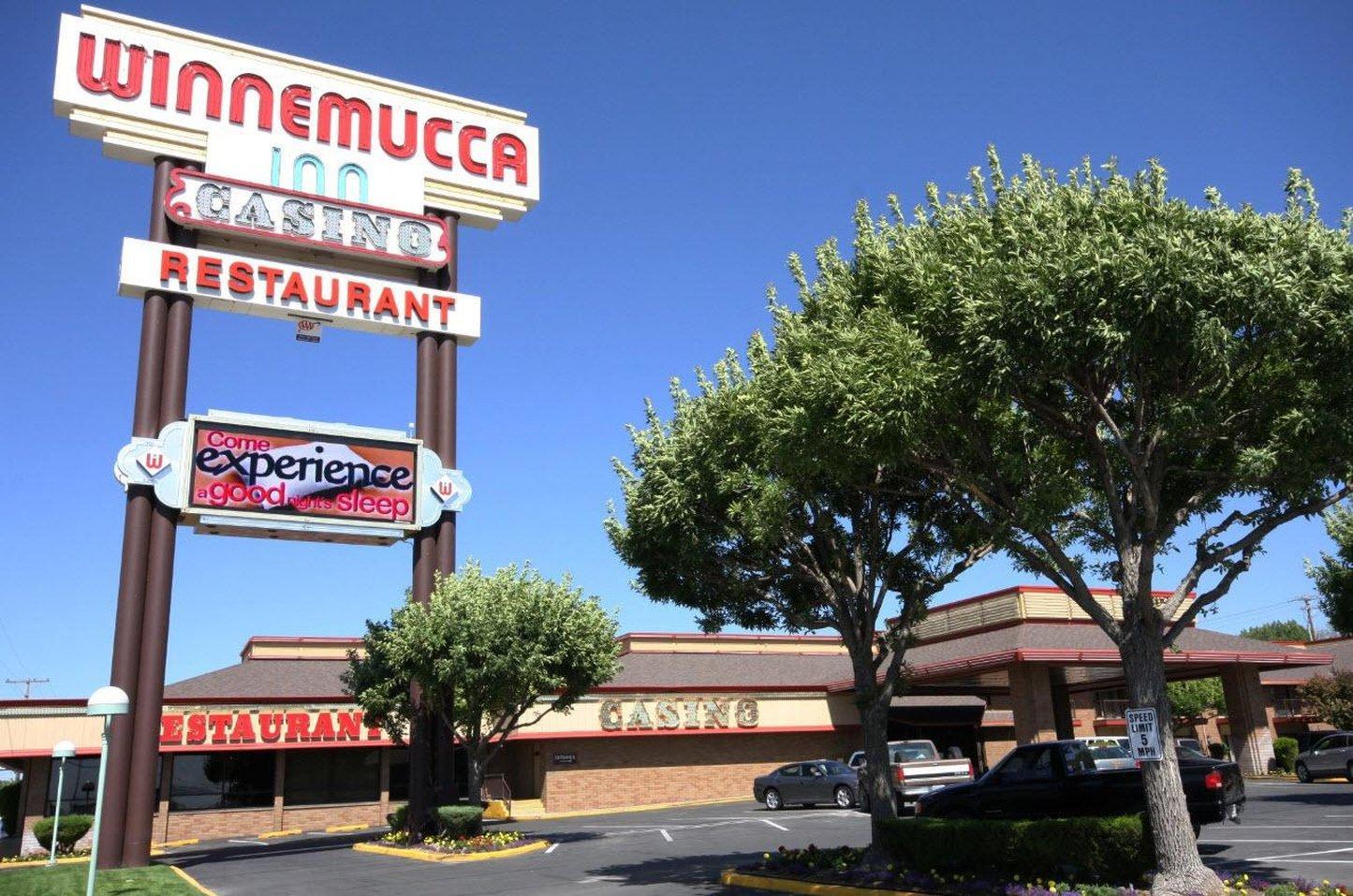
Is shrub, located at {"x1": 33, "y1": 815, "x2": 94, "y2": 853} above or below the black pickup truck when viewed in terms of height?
below

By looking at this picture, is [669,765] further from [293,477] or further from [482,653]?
[293,477]

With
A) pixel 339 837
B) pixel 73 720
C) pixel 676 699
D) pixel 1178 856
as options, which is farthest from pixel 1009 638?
pixel 73 720

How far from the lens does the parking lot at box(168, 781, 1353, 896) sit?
1683 centimetres

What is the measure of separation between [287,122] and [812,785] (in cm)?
2441

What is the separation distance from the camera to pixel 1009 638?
35594 mm

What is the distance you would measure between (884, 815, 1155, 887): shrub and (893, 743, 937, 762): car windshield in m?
13.7

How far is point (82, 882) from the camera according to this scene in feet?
65.6

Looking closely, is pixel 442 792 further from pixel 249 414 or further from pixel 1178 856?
pixel 1178 856

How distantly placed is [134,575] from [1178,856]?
70.7ft

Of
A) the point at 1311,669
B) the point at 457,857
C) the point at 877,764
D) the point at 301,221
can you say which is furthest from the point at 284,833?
the point at 1311,669

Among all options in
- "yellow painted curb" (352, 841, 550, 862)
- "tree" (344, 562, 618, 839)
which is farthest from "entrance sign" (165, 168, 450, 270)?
"yellow painted curb" (352, 841, 550, 862)

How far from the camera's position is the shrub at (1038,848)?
1332 centimetres

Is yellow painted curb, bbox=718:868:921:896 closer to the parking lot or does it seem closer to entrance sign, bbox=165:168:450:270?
the parking lot

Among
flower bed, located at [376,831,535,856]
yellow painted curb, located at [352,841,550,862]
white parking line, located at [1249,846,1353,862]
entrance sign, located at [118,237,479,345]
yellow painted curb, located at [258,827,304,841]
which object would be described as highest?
entrance sign, located at [118,237,479,345]
